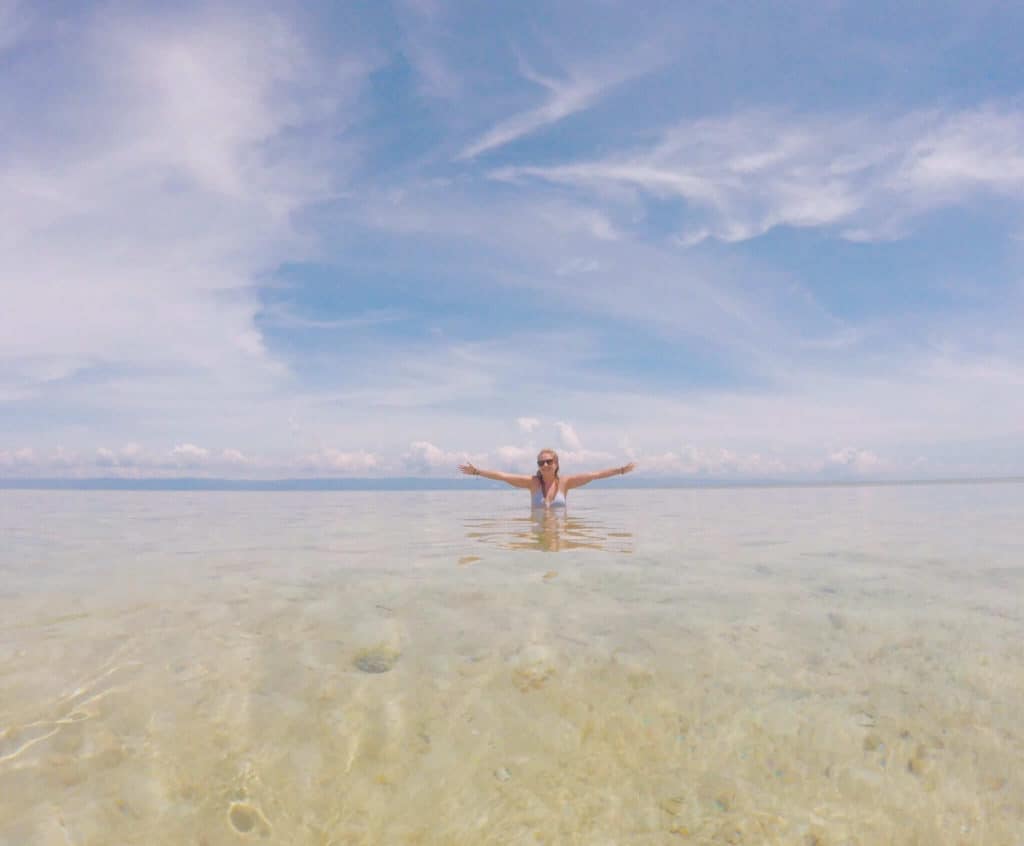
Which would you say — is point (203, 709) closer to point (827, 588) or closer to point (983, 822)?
point (983, 822)

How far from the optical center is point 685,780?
3195mm

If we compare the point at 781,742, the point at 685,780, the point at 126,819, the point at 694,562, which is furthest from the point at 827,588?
the point at 126,819

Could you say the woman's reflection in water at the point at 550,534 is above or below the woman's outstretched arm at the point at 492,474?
below

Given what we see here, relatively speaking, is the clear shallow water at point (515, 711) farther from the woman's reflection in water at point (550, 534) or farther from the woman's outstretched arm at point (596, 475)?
the woman's outstretched arm at point (596, 475)

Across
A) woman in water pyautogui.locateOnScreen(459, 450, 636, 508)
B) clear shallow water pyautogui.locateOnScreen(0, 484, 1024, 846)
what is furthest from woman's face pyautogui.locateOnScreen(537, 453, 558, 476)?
clear shallow water pyautogui.locateOnScreen(0, 484, 1024, 846)

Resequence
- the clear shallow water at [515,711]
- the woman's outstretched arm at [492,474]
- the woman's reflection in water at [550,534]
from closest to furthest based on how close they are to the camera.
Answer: the clear shallow water at [515,711], the woman's reflection in water at [550,534], the woman's outstretched arm at [492,474]

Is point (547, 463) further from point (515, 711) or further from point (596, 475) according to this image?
point (515, 711)

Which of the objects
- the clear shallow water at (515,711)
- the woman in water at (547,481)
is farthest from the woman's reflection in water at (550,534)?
the clear shallow water at (515,711)

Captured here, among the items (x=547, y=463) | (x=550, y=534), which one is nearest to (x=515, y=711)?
(x=550, y=534)

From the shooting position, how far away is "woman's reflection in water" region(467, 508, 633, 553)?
1121 cm

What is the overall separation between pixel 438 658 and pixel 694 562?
573 cm

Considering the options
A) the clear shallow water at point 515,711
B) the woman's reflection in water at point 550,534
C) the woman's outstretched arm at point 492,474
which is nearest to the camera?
the clear shallow water at point 515,711

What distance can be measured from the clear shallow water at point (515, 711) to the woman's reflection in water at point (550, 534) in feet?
11.4

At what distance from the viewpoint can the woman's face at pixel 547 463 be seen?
1800 centimetres
